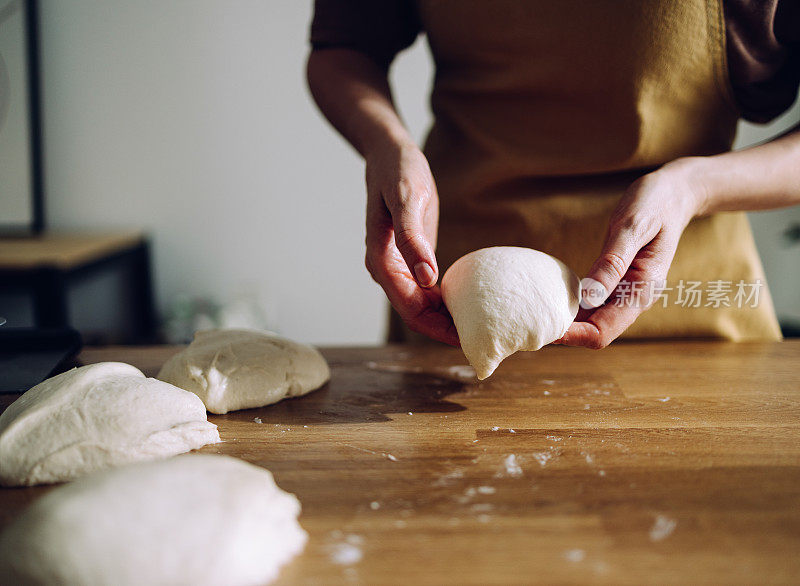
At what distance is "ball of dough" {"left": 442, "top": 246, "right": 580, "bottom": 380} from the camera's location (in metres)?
0.85

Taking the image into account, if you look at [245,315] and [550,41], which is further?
[245,315]

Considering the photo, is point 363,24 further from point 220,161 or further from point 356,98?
point 220,161

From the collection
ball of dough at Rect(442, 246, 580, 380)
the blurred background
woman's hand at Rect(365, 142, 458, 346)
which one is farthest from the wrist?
the blurred background

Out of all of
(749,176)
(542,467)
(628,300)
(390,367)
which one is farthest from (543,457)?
(749,176)

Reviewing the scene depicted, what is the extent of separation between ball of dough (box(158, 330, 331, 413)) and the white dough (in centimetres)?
32

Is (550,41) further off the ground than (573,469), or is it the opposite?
(550,41)

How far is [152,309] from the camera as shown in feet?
9.64

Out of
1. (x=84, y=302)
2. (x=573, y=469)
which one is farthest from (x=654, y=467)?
(x=84, y=302)

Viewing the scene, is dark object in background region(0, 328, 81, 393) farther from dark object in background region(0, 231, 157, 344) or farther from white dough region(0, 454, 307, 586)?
dark object in background region(0, 231, 157, 344)

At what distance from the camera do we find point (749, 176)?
3.51 ft

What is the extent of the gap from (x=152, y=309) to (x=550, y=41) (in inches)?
93.8

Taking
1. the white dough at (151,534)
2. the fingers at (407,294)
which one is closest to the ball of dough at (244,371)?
the fingers at (407,294)

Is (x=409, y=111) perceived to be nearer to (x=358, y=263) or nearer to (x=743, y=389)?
(x=358, y=263)

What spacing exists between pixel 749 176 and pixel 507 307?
21.6 inches
